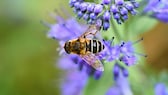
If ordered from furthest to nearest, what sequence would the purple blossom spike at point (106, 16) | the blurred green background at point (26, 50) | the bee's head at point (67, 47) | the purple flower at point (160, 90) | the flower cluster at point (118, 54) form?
the blurred green background at point (26, 50), the purple flower at point (160, 90), the bee's head at point (67, 47), the flower cluster at point (118, 54), the purple blossom spike at point (106, 16)

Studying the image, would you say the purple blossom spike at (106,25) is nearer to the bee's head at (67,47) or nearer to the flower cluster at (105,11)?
the flower cluster at (105,11)

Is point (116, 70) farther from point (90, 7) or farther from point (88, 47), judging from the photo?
point (90, 7)

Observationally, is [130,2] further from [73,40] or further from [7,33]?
[7,33]

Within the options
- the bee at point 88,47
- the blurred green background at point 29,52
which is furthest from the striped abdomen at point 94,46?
the blurred green background at point 29,52

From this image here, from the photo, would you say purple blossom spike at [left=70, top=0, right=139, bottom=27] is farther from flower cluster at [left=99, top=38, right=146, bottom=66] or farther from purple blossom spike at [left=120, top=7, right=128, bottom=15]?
flower cluster at [left=99, top=38, right=146, bottom=66]

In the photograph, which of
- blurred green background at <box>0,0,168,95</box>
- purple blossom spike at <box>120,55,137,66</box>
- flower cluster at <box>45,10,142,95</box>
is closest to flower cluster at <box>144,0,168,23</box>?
flower cluster at <box>45,10,142,95</box>

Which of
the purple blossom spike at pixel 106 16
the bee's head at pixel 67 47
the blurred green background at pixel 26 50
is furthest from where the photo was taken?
A: the blurred green background at pixel 26 50

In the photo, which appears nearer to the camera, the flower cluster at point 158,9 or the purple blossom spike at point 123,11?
the purple blossom spike at point 123,11
